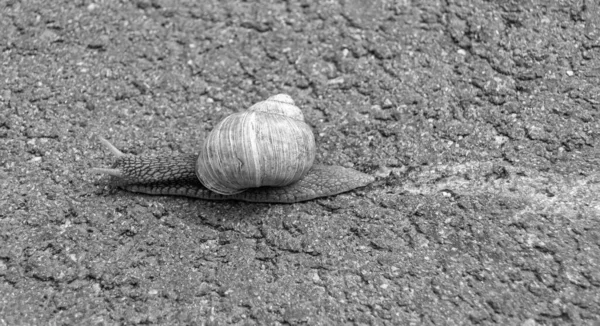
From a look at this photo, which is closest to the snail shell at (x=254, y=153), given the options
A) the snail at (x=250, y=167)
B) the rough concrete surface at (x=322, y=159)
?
the snail at (x=250, y=167)

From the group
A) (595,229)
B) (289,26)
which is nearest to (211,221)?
(289,26)

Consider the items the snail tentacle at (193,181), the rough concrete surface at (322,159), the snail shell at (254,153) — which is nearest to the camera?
the rough concrete surface at (322,159)

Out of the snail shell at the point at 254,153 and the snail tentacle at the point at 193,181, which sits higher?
the snail shell at the point at 254,153

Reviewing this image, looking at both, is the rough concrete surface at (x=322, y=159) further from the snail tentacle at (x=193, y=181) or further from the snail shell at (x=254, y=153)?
the snail shell at (x=254, y=153)

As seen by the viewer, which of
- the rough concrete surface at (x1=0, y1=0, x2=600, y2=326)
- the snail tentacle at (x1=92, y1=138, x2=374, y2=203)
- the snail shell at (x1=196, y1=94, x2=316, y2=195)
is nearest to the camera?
the rough concrete surface at (x1=0, y1=0, x2=600, y2=326)

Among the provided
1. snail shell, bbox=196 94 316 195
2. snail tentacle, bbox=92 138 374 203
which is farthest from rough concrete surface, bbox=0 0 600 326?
snail shell, bbox=196 94 316 195

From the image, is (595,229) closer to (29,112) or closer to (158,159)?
(158,159)

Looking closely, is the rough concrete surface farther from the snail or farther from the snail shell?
the snail shell
